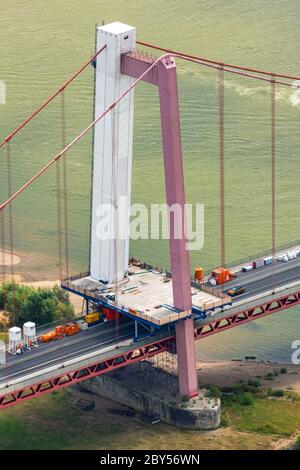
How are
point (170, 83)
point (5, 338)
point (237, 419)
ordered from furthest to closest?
point (5, 338) < point (237, 419) < point (170, 83)

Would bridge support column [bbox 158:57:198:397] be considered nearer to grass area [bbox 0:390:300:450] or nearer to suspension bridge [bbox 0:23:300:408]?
suspension bridge [bbox 0:23:300:408]

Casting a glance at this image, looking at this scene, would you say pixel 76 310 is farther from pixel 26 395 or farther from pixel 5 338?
pixel 26 395

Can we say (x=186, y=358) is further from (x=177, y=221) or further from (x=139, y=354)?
(x=177, y=221)

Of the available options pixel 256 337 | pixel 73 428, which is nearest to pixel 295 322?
pixel 256 337

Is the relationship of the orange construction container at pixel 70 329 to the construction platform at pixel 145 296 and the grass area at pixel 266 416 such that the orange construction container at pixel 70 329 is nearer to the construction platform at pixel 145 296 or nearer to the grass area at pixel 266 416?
the construction platform at pixel 145 296

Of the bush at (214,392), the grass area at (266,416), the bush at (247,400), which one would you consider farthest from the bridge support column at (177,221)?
the bush at (247,400)

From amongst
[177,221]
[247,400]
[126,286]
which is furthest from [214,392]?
[177,221]
